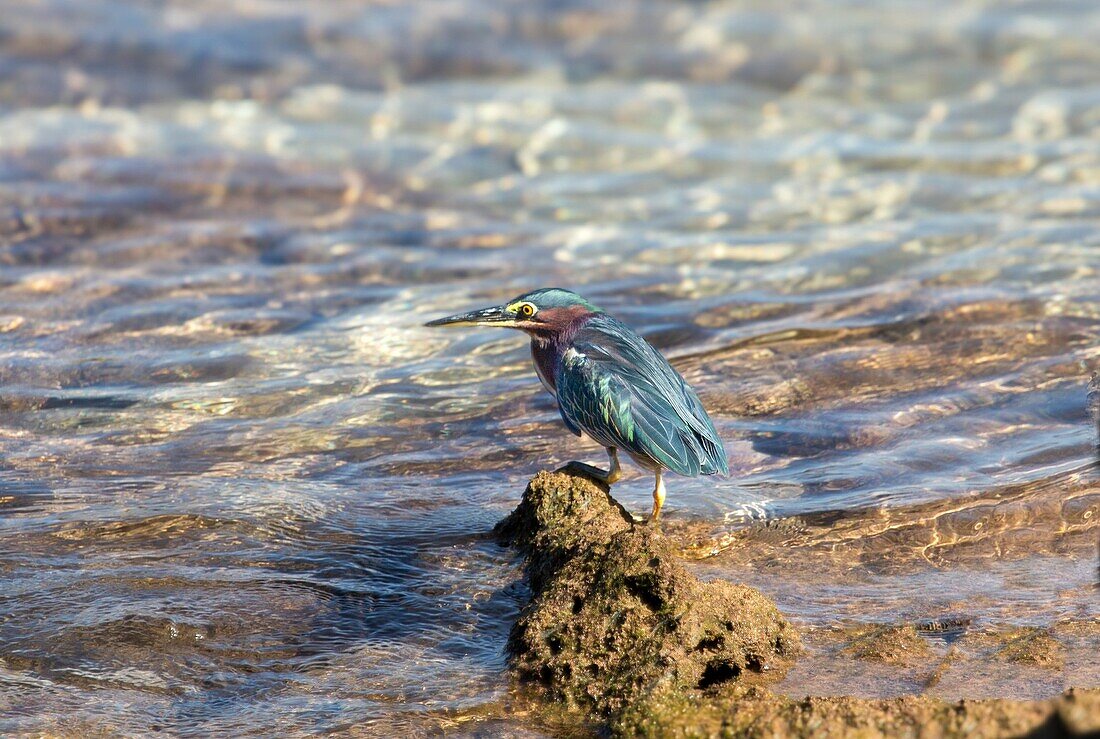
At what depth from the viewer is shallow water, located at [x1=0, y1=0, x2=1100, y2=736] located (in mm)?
4625

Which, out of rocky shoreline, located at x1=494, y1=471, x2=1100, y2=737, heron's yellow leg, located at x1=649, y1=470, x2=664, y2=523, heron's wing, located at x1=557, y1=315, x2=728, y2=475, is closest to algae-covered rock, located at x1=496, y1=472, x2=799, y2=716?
rocky shoreline, located at x1=494, y1=471, x2=1100, y2=737

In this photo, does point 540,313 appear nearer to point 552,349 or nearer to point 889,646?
point 552,349

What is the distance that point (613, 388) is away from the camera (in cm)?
541

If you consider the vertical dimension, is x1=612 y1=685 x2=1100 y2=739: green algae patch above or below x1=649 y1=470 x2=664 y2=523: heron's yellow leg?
below

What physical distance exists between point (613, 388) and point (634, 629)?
5.17ft

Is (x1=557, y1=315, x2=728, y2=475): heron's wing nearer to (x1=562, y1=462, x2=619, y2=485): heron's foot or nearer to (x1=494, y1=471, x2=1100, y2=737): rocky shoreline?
(x1=562, y1=462, x2=619, y2=485): heron's foot

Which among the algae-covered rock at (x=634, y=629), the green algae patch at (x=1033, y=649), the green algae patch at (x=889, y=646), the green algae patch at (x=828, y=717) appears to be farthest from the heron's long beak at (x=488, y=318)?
the green algae patch at (x=1033, y=649)

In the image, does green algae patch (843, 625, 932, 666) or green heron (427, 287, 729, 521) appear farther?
green heron (427, 287, 729, 521)

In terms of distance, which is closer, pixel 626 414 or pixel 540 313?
pixel 626 414

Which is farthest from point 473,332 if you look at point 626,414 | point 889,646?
point 889,646

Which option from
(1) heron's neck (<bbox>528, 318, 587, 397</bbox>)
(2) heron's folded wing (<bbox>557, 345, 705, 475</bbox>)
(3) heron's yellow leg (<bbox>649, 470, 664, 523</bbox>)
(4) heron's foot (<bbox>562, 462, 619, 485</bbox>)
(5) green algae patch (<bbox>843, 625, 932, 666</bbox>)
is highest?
(1) heron's neck (<bbox>528, 318, 587, 397</bbox>)

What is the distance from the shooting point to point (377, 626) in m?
4.62

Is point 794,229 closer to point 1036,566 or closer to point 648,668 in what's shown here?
point 1036,566

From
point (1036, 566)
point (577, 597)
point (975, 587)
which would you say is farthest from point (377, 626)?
point (1036, 566)
